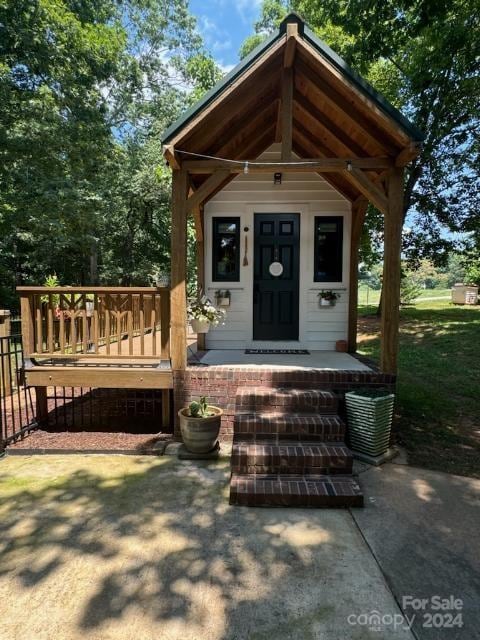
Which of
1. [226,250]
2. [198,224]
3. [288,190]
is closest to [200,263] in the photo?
[226,250]

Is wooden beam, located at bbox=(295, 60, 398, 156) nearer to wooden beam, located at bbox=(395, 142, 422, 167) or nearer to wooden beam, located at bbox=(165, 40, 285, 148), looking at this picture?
wooden beam, located at bbox=(395, 142, 422, 167)

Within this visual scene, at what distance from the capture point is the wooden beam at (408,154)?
3873 mm

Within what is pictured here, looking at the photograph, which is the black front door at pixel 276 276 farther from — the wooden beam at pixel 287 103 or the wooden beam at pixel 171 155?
the wooden beam at pixel 171 155

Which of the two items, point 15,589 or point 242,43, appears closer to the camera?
point 15,589

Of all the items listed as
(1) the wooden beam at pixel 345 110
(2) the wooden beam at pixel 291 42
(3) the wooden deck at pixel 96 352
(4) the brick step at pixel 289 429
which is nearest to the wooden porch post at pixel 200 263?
(3) the wooden deck at pixel 96 352

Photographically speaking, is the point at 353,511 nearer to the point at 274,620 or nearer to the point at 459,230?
the point at 274,620

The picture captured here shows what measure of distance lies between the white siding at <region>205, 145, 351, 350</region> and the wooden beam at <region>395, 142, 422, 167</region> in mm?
2086

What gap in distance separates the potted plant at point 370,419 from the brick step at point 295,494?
801 millimetres

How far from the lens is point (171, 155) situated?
4.07 metres

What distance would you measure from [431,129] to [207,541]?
1225cm

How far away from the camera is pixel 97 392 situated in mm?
6879

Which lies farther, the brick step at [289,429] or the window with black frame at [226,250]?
the window with black frame at [226,250]

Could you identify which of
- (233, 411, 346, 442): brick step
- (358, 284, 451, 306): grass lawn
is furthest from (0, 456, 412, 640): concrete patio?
(358, 284, 451, 306): grass lawn

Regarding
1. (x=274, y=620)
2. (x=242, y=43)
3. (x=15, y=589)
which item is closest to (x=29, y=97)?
(x=242, y=43)
